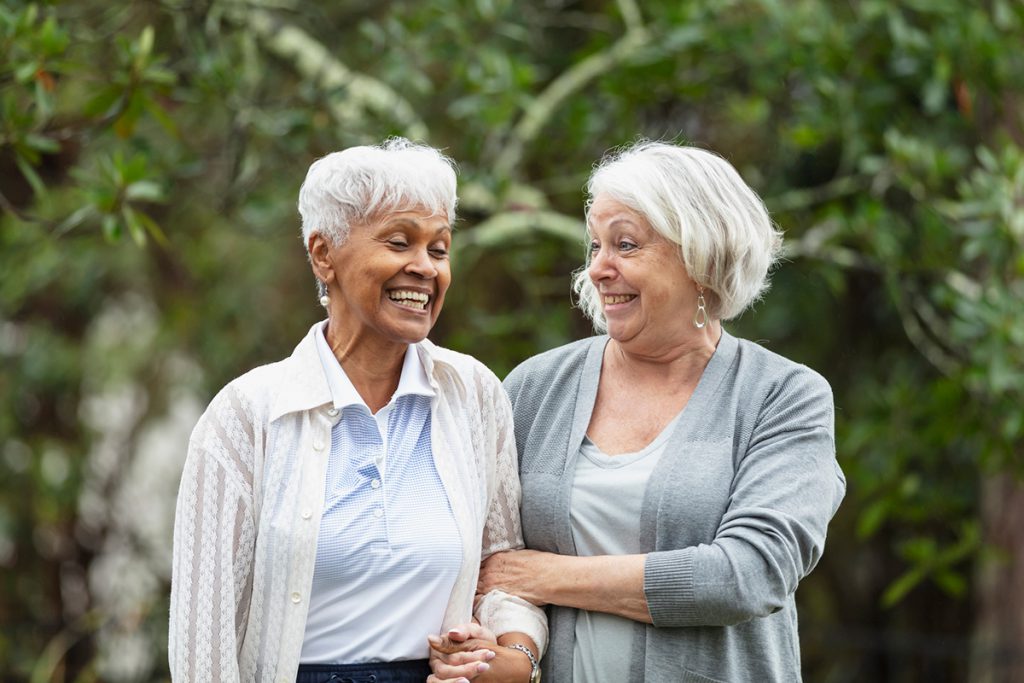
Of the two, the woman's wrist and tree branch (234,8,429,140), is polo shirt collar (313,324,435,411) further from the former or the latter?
tree branch (234,8,429,140)

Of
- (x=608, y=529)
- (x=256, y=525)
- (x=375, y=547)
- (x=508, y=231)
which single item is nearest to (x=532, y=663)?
(x=608, y=529)

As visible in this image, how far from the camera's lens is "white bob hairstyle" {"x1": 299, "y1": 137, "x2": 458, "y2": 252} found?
7.86 ft

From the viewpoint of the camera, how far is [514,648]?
2533 mm

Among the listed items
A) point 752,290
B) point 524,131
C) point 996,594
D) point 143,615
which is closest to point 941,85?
point 524,131

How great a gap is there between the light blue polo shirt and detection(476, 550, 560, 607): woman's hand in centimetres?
19

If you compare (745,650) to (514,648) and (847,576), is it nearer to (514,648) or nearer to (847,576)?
(514,648)

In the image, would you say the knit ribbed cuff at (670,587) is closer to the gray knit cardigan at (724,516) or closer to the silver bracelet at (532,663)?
the gray knit cardigan at (724,516)

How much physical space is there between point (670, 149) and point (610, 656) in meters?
1.02

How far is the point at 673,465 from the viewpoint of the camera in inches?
100.0

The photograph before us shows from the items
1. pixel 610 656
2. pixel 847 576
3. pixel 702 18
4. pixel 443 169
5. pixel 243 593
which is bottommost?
pixel 847 576

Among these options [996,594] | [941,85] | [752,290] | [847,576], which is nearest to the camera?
[752,290]

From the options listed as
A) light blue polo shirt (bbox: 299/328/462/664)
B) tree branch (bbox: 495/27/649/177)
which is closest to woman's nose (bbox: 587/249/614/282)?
light blue polo shirt (bbox: 299/328/462/664)

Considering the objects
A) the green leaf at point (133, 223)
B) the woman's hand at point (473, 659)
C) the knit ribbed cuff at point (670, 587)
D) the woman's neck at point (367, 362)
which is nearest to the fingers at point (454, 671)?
the woman's hand at point (473, 659)

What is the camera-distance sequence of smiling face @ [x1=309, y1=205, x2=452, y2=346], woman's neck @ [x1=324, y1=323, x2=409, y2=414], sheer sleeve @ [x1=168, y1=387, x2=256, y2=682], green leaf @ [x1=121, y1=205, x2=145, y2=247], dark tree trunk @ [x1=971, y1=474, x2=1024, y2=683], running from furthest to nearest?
dark tree trunk @ [x1=971, y1=474, x2=1024, y2=683], green leaf @ [x1=121, y1=205, x2=145, y2=247], woman's neck @ [x1=324, y1=323, x2=409, y2=414], smiling face @ [x1=309, y1=205, x2=452, y2=346], sheer sleeve @ [x1=168, y1=387, x2=256, y2=682]
